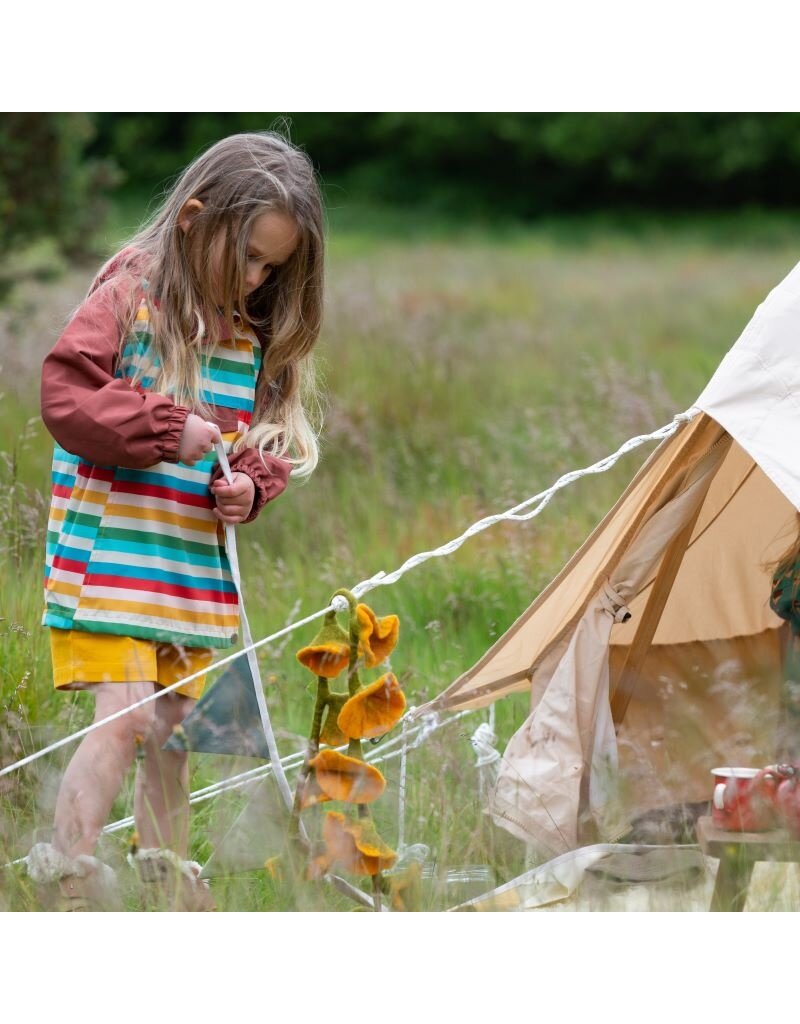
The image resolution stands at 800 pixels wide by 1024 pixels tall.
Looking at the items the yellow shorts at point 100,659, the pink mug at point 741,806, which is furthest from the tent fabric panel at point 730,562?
the yellow shorts at point 100,659

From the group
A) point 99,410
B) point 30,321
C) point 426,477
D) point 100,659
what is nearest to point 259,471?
point 99,410

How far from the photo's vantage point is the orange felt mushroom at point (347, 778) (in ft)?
6.63

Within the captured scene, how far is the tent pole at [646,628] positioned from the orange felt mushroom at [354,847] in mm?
912

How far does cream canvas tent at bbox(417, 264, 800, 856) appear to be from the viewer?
2.35 metres

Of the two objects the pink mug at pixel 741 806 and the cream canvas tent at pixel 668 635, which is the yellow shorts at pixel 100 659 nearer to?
the cream canvas tent at pixel 668 635

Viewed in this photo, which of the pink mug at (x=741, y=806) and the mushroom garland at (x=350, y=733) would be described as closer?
the mushroom garland at (x=350, y=733)

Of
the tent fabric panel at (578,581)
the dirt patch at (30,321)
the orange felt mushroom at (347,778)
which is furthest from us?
the dirt patch at (30,321)

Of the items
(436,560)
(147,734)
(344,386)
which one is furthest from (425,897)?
(344,386)

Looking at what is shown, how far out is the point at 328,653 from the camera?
6.70 ft

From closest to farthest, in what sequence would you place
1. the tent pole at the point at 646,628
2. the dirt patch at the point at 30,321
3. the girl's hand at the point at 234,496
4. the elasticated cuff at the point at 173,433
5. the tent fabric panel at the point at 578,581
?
the elasticated cuff at the point at 173,433 < the girl's hand at the point at 234,496 < the tent fabric panel at the point at 578,581 < the tent pole at the point at 646,628 < the dirt patch at the point at 30,321

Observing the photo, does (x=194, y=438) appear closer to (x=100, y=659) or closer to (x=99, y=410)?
(x=99, y=410)

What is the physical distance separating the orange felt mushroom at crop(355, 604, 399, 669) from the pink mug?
66 centimetres

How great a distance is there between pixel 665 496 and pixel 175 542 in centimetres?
97

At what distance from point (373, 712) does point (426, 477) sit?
3080 millimetres
